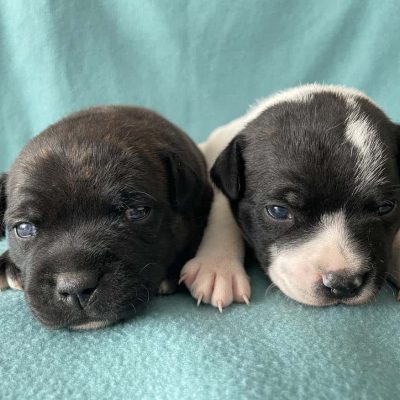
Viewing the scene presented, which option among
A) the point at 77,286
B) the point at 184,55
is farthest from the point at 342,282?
the point at 184,55

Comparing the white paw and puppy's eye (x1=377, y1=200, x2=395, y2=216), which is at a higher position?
puppy's eye (x1=377, y1=200, x2=395, y2=216)

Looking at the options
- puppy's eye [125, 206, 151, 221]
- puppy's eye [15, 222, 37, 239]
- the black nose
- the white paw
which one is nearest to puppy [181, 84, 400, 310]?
puppy's eye [125, 206, 151, 221]

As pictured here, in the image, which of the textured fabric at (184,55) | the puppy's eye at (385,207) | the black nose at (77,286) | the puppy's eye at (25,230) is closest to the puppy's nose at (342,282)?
the puppy's eye at (385,207)

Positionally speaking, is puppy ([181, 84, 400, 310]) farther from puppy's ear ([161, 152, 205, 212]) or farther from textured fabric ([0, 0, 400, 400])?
textured fabric ([0, 0, 400, 400])

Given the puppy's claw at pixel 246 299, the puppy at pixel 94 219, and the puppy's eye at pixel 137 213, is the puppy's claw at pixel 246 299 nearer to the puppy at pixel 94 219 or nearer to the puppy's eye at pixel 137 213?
the puppy at pixel 94 219

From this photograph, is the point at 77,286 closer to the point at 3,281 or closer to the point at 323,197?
the point at 3,281

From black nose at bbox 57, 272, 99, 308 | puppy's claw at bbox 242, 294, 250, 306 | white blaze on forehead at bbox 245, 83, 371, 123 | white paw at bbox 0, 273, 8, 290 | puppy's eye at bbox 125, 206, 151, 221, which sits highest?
white blaze on forehead at bbox 245, 83, 371, 123

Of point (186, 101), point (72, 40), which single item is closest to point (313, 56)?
point (186, 101)
